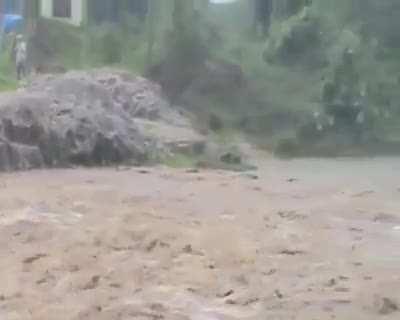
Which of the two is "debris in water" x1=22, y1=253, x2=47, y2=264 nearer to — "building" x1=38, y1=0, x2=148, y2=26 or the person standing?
the person standing

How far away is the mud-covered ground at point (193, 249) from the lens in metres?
9.27

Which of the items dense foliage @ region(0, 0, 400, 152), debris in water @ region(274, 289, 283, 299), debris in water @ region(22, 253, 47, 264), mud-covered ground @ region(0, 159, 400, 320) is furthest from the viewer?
dense foliage @ region(0, 0, 400, 152)

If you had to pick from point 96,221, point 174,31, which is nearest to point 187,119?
point 174,31

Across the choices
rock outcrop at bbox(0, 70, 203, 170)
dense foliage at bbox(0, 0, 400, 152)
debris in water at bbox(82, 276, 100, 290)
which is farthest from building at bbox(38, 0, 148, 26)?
debris in water at bbox(82, 276, 100, 290)

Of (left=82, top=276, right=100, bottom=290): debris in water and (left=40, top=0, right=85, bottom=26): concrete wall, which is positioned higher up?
(left=40, top=0, right=85, bottom=26): concrete wall

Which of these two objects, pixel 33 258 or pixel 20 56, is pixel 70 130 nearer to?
pixel 33 258

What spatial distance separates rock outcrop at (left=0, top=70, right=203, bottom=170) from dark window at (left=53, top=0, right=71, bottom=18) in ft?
42.1

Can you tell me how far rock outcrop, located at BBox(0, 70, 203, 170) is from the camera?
19.7 meters

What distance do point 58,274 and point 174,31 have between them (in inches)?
785

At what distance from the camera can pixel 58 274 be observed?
10.5 meters

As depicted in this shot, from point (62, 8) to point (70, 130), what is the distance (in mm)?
17135

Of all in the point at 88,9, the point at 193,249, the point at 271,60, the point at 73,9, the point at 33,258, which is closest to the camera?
the point at 33,258

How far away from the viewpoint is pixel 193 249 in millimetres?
11633

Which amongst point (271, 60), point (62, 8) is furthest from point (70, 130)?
point (62, 8)
